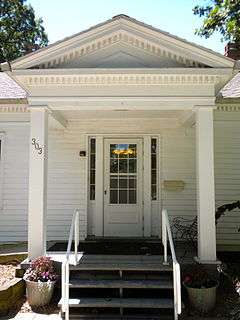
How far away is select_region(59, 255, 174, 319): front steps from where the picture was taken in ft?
18.2

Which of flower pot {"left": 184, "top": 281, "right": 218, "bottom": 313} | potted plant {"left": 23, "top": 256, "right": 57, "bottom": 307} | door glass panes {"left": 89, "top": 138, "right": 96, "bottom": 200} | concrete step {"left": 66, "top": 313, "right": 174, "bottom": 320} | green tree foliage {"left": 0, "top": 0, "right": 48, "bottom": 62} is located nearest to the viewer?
concrete step {"left": 66, "top": 313, "right": 174, "bottom": 320}

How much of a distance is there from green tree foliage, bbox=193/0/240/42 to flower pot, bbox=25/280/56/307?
28.4ft

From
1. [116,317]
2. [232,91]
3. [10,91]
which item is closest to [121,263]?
[116,317]

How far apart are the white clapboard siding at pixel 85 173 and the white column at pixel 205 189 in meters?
2.41

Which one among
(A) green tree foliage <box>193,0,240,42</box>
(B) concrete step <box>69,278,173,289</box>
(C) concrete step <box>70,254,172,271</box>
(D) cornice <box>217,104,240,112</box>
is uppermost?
(A) green tree foliage <box>193,0,240,42</box>

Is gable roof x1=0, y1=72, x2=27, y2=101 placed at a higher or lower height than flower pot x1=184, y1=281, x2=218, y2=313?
higher

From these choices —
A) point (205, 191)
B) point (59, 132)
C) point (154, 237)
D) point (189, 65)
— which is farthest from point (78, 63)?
point (154, 237)

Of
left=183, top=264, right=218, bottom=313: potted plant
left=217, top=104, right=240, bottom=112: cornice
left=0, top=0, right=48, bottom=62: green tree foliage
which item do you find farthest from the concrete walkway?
left=0, top=0, right=48, bottom=62: green tree foliage

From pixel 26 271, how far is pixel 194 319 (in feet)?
9.16

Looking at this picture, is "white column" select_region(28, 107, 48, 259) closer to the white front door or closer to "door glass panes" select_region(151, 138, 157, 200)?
the white front door

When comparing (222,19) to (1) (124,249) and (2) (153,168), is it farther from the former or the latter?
(1) (124,249)

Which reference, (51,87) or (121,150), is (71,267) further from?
(121,150)

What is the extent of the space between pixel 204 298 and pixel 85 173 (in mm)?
4384

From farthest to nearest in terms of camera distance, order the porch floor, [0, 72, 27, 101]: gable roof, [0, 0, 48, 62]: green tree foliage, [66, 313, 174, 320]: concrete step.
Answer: [0, 0, 48, 62]: green tree foliage
[0, 72, 27, 101]: gable roof
the porch floor
[66, 313, 174, 320]: concrete step
